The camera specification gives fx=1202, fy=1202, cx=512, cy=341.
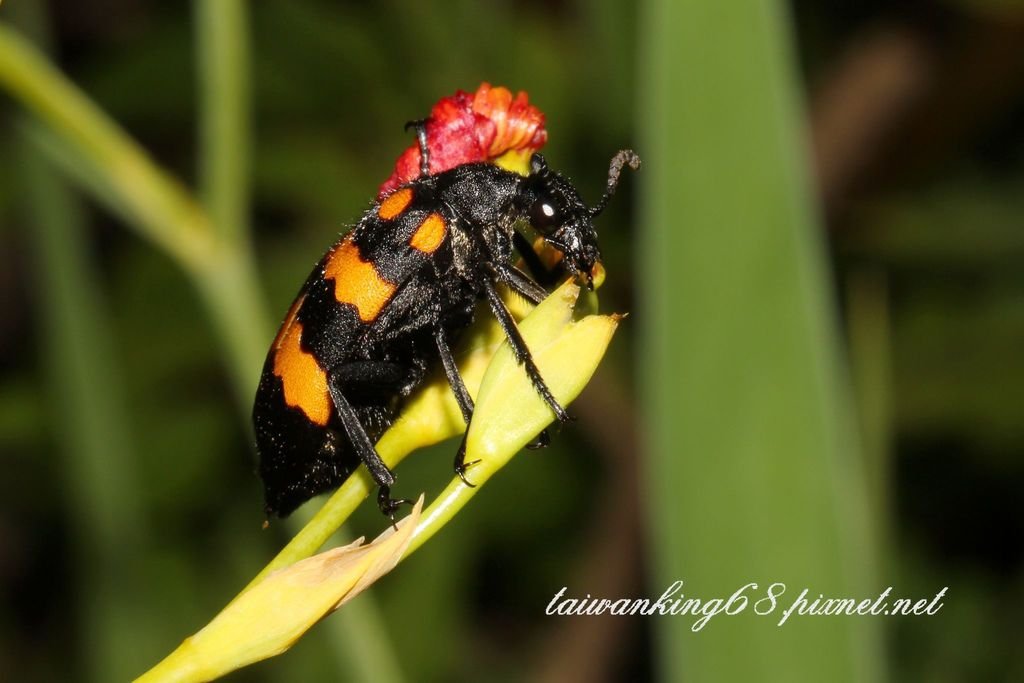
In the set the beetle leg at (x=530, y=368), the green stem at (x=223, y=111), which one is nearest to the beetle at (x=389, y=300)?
the beetle leg at (x=530, y=368)

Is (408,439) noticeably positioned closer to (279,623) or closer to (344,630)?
(279,623)

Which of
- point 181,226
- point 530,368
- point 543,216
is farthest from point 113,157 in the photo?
point 530,368

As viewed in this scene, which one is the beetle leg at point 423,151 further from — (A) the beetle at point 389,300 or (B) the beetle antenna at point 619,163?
(B) the beetle antenna at point 619,163

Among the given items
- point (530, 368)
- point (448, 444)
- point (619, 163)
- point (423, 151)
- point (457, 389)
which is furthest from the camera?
point (448, 444)

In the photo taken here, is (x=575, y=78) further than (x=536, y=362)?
Yes

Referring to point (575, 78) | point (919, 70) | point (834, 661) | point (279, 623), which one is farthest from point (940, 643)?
point (279, 623)

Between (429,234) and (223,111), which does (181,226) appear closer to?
(223,111)

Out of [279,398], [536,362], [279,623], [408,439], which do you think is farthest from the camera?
[279,398]
